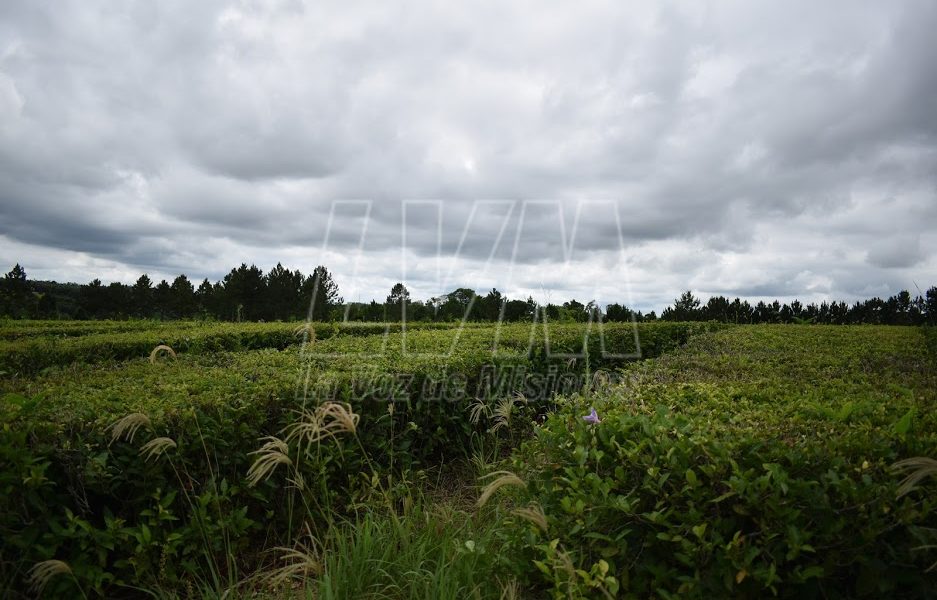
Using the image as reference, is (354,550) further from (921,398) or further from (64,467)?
(921,398)

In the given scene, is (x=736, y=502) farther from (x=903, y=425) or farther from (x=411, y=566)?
(x=411, y=566)

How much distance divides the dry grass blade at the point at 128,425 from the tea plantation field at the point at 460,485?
0.08 ft

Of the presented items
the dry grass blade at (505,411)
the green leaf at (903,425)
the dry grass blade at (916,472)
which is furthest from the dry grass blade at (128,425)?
the green leaf at (903,425)

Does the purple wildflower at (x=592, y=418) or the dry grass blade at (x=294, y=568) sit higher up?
the purple wildflower at (x=592, y=418)

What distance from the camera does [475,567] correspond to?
10.7ft

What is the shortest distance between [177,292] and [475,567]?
133ft

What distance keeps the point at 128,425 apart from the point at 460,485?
322cm

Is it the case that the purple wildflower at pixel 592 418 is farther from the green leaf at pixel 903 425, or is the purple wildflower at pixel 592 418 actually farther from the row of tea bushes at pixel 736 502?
the green leaf at pixel 903 425

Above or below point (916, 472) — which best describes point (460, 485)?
below

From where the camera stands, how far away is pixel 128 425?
303 cm

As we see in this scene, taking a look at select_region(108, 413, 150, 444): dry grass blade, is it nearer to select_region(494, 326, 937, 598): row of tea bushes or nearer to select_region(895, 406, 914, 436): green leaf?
select_region(494, 326, 937, 598): row of tea bushes

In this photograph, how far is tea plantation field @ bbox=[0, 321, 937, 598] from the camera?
7.92 feet

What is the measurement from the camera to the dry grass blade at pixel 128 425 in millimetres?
3018

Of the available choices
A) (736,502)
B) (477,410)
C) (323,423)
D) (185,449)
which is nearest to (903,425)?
(736,502)
